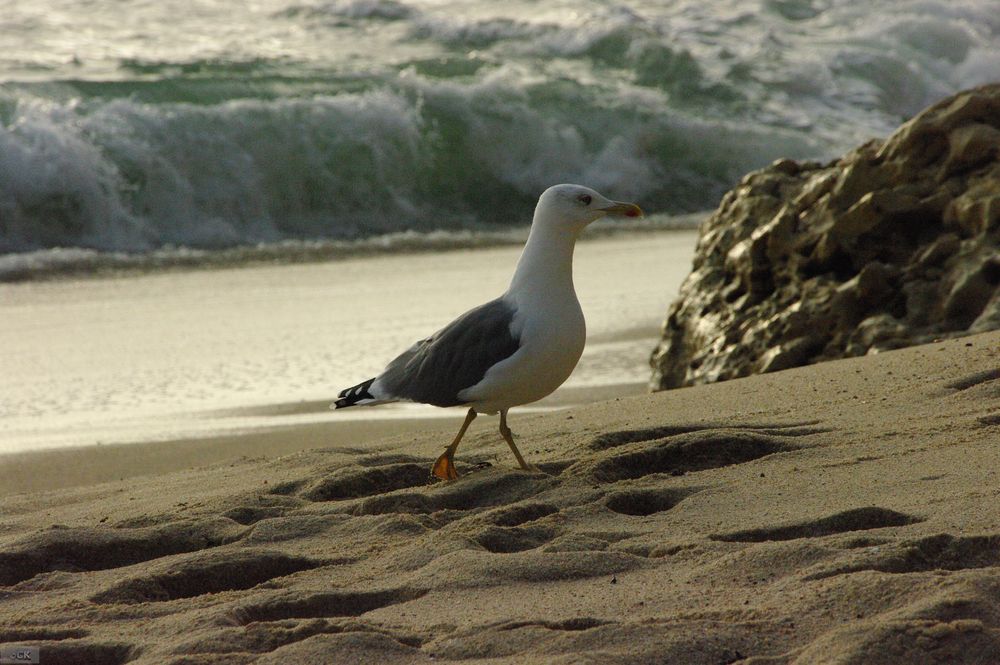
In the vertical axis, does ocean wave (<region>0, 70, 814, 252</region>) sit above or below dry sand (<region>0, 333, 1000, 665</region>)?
above

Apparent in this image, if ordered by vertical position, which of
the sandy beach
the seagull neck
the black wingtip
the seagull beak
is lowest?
the sandy beach

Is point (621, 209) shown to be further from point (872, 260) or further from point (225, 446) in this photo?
point (225, 446)

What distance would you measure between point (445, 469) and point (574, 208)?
3.35ft

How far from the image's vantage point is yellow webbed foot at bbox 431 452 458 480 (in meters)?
4.13

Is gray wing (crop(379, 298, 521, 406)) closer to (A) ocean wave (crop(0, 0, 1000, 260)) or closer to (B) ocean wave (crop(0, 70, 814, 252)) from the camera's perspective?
(A) ocean wave (crop(0, 0, 1000, 260))

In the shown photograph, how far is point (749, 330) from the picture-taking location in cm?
631

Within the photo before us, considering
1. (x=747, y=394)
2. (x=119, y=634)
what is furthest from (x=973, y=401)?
(x=119, y=634)

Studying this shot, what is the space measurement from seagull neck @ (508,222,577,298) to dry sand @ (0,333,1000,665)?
55 cm

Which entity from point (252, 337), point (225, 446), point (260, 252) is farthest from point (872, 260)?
point (260, 252)

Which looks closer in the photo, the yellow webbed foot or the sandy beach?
the yellow webbed foot

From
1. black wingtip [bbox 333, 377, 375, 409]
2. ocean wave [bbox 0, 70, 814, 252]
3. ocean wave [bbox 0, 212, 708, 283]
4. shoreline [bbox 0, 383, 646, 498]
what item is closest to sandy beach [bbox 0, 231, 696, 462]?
shoreline [bbox 0, 383, 646, 498]

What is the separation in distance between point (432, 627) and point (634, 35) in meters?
17.3

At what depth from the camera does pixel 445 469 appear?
4145mm

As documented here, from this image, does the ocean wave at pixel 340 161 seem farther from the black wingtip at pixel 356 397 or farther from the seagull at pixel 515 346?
the seagull at pixel 515 346
